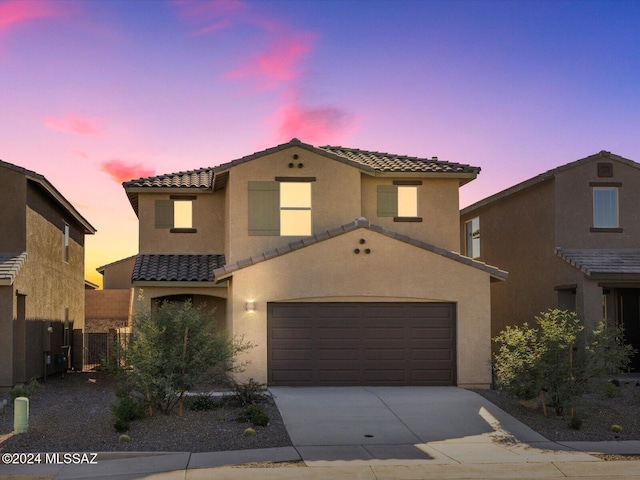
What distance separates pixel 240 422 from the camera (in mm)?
14312

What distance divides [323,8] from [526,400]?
9.67 m

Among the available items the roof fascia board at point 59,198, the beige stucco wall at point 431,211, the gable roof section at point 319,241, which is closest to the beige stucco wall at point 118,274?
the roof fascia board at point 59,198

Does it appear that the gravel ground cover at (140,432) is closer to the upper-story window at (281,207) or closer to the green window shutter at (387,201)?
the upper-story window at (281,207)

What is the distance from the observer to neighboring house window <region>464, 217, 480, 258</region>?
29.7 m

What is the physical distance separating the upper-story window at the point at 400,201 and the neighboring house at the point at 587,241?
3905 millimetres

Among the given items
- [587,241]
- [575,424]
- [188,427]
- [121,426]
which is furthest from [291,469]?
[587,241]

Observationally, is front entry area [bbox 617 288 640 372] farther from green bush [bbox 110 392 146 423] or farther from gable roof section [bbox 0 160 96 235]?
gable roof section [bbox 0 160 96 235]

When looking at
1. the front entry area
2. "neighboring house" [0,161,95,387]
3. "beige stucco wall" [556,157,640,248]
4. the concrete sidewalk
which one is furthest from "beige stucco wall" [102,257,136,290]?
the concrete sidewalk

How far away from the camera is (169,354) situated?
14688 millimetres

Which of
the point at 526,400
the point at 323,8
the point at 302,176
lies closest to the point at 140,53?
the point at 323,8

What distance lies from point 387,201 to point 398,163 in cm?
143

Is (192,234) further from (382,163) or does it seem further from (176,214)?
(382,163)

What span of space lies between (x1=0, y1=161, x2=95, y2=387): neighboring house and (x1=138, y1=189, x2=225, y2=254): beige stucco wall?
2680 millimetres

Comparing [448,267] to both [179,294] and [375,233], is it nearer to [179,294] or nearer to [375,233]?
[375,233]
